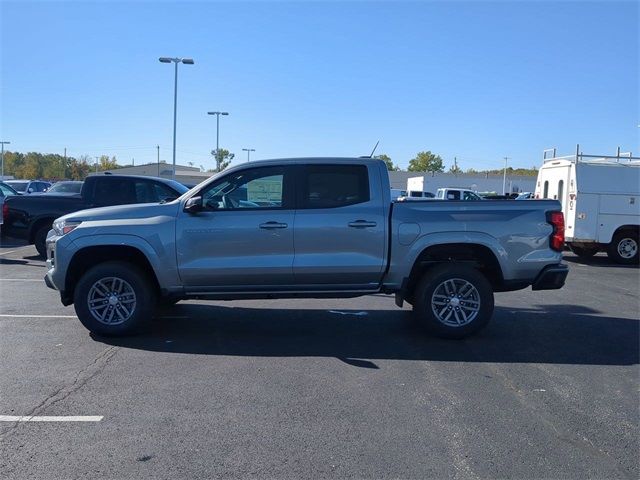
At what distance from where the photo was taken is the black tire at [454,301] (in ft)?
22.6

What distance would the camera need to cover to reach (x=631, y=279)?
1289 cm

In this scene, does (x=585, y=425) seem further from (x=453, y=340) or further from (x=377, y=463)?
(x=453, y=340)

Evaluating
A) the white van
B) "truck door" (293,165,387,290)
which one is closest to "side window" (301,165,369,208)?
"truck door" (293,165,387,290)

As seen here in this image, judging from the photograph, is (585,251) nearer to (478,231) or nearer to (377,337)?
(478,231)

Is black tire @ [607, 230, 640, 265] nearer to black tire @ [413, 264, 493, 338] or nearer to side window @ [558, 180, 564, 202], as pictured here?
side window @ [558, 180, 564, 202]

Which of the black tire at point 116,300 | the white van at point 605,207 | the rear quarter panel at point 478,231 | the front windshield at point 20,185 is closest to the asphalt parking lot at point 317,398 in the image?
the black tire at point 116,300

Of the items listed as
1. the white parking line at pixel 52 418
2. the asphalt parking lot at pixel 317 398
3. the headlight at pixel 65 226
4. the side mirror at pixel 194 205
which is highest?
the side mirror at pixel 194 205

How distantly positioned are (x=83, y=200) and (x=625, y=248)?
45.0 feet

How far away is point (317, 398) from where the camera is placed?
197 inches

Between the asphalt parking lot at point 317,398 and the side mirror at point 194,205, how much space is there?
1536mm

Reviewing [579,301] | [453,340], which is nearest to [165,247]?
[453,340]

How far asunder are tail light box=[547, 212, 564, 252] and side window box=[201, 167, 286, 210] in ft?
10.4

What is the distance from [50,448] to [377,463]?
2.25 meters

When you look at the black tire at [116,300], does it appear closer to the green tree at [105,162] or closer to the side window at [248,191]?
the side window at [248,191]
